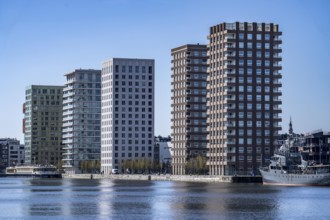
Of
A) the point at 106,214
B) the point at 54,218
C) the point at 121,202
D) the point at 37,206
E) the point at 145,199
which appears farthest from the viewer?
the point at 145,199

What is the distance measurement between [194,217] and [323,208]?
25.0 metres

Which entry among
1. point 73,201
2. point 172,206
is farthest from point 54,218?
point 73,201

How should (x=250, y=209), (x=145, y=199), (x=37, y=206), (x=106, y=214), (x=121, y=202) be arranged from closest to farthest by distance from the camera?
(x=106, y=214) → (x=250, y=209) → (x=37, y=206) → (x=121, y=202) → (x=145, y=199)

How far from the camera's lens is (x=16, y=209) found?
12169 centimetres

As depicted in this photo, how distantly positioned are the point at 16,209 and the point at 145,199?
3227 centimetres

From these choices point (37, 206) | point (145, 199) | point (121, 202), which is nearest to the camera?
point (37, 206)

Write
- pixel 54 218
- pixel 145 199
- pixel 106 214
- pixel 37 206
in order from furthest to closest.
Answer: pixel 145 199 → pixel 37 206 → pixel 106 214 → pixel 54 218

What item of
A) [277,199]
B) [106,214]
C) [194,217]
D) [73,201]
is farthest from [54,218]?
[277,199]

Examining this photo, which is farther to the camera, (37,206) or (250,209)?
(37,206)

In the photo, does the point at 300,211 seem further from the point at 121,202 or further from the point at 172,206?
the point at 121,202

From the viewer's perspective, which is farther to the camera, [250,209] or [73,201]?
[73,201]

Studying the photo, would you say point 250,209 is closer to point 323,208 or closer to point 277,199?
point 323,208

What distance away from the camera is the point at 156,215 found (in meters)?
110

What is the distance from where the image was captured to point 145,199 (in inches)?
5861
